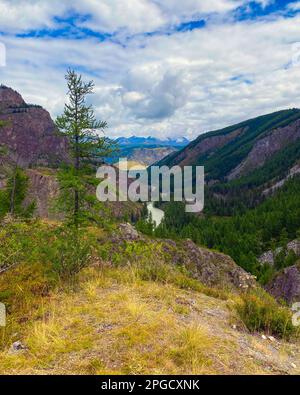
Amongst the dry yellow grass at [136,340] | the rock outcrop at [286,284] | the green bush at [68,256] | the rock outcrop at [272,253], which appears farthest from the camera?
the rock outcrop at [272,253]

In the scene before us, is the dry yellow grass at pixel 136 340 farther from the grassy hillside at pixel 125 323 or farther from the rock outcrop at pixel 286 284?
the rock outcrop at pixel 286 284

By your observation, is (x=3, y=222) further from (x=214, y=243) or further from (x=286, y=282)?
(x=214, y=243)

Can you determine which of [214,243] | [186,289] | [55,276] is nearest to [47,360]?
[55,276]

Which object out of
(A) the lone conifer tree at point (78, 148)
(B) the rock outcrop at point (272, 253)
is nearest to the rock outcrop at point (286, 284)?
(B) the rock outcrop at point (272, 253)

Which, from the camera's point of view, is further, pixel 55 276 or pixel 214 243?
pixel 214 243

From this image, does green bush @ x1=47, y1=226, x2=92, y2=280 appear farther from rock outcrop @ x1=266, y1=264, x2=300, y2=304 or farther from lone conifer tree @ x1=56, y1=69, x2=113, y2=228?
→ rock outcrop @ x1=266, y1=264, x2=300, y2=304

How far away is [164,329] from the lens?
716cm

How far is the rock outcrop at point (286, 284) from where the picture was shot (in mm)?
71438

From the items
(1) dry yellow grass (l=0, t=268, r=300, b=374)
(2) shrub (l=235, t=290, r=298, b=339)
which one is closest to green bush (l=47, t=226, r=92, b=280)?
(1) dry yellow grass (l=0, t=268, r=300, b=374)

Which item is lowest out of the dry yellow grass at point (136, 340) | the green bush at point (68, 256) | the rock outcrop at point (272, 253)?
the rock outcrop at point (272, 253)

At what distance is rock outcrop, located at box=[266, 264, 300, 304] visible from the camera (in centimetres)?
7144

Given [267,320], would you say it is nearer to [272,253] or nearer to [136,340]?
[136,340]

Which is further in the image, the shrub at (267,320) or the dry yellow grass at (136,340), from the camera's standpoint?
the shrub at (267,320)
